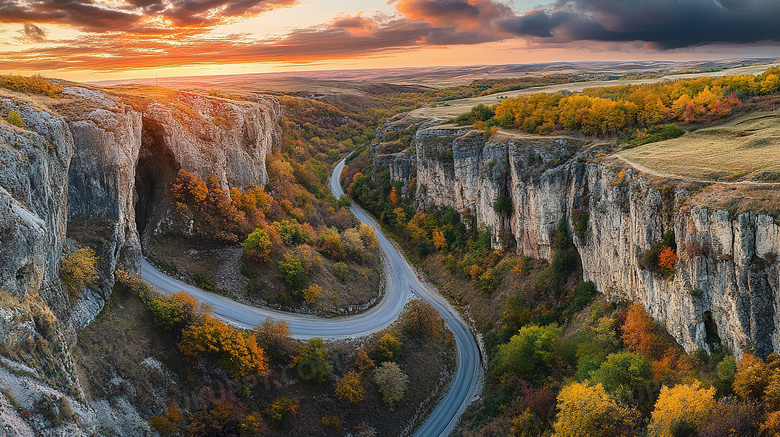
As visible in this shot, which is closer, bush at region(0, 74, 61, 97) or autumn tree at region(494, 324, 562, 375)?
bush at region(0, 74, 61, 97)

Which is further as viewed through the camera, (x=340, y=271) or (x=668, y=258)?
(x=340, y=271)

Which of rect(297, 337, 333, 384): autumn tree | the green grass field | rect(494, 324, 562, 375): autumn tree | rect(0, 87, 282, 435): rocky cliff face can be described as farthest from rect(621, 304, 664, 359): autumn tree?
rect(0, 87, 282, 435): rocky cliff face

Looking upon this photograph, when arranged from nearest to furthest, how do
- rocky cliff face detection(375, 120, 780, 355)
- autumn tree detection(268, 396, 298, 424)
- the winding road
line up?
1. rocky cliff face detection(375, 120, 780, 355)
2. autumn tree detection(268, 396, 298, 424)
3. the winding road

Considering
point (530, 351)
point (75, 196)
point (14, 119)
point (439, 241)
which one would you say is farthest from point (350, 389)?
point (439, 241)

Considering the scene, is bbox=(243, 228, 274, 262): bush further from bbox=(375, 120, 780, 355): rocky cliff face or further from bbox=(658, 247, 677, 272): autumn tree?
bbox=(658, 247, 677, 272): autumn tree

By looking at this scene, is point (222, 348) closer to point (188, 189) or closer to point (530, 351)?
point (188, 189)

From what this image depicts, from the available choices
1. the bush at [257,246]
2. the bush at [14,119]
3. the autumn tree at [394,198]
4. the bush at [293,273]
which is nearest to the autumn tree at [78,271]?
the bush at [14,119]

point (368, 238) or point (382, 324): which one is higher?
point (368, 238)

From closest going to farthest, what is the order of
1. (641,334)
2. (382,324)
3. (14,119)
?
1. (14,119)
2. (641,334)
3. (382,324)
